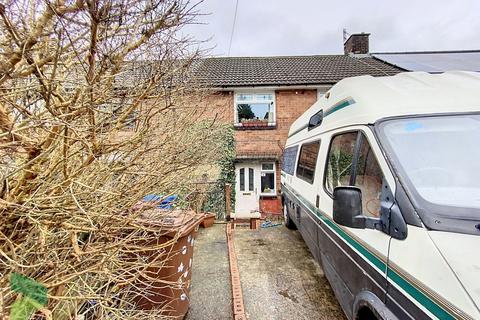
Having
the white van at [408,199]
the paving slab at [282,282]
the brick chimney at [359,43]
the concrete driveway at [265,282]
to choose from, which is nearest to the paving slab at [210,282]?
the concrete driveway at [265,282]

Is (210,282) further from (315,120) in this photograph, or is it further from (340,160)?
(315,120)

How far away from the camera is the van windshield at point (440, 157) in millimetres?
1689

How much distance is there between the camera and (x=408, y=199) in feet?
5.58

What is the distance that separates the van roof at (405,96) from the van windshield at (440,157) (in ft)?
0.32

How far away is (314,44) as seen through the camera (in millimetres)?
18406

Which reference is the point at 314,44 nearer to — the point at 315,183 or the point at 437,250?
the point at 315,183

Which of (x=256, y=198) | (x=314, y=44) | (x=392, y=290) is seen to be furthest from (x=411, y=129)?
(x=314, y=44)

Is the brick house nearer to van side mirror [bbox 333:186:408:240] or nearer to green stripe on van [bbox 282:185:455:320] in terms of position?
green stripe on van [bbox 282:185:455:320]

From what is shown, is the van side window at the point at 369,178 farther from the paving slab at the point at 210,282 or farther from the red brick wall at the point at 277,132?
the red brick wall at the point at 277,132

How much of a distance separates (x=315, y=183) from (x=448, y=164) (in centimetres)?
188

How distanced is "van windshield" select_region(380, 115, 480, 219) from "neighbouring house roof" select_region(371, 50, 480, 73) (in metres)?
12.9

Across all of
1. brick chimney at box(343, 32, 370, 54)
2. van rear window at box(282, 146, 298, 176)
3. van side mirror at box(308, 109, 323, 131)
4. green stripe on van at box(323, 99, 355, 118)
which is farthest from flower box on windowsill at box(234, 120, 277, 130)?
brick chimney at box(343, 32, 370, 54)

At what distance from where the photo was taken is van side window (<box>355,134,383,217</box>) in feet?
6.92

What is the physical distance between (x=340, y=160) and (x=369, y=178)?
78 centimetres
